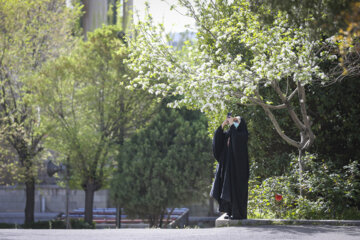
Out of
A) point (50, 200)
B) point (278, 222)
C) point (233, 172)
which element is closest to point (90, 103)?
point (50, 200)

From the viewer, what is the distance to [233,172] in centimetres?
968

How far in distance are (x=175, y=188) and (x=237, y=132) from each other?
14917 mm

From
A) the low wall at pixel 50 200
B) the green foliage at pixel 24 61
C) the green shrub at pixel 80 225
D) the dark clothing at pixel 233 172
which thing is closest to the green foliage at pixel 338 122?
the dark clothing at pixel 233 172

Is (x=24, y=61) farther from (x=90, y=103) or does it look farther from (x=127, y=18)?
(x=127, y=18)

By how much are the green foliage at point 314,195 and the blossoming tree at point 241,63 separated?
532 millimetres

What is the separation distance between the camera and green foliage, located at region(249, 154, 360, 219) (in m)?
10.5

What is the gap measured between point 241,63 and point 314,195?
11.1 feet

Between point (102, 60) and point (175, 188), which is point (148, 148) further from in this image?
point (102, 60)

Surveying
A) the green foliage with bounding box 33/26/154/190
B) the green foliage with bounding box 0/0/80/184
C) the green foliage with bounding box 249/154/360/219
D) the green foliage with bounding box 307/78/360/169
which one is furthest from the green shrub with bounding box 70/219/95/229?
the green foliage with bounding box 307/78/360/169

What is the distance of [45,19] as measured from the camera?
25266 mm

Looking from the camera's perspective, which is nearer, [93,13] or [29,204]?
[29,204]

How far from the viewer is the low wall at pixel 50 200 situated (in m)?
35.4

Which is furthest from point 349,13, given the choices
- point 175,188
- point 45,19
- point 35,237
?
point 45,19

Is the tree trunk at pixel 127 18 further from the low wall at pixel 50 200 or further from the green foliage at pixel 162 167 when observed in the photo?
the low wall at pixel 50 200
